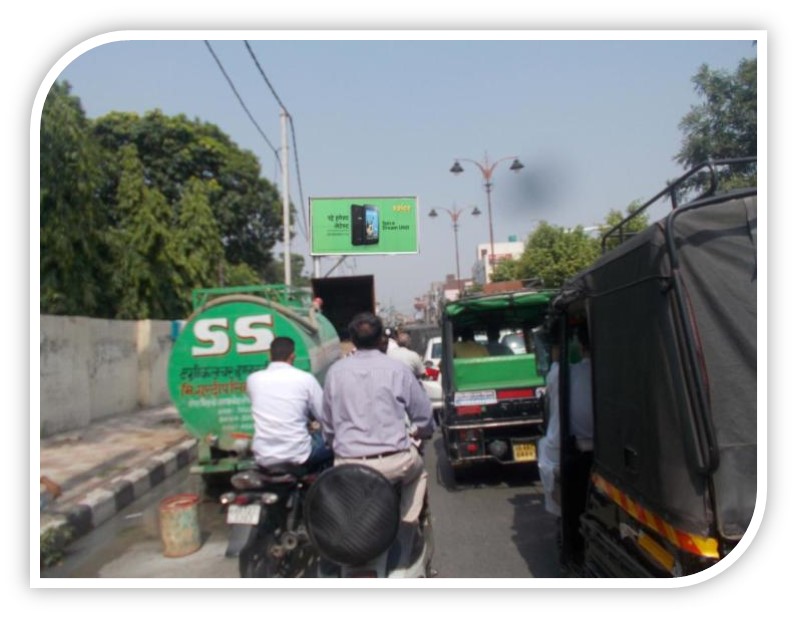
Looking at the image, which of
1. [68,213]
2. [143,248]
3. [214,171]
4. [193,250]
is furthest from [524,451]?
[214,171]

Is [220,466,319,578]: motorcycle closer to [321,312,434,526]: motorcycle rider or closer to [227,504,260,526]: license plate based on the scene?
[227,504,260,526]: license plate

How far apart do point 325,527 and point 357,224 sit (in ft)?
59.9

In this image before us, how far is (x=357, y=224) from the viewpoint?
2120 centimetres

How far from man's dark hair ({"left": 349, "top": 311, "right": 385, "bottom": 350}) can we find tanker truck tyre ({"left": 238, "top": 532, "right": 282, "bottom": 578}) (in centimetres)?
120

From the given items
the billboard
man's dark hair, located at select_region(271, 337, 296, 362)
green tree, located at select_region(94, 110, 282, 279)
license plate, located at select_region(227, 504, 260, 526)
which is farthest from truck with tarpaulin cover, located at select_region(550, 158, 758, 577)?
the billboard

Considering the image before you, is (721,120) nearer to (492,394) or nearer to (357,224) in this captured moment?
(492,394)

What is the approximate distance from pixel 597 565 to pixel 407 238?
1773 cm

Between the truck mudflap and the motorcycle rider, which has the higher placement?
the motorcycle rider

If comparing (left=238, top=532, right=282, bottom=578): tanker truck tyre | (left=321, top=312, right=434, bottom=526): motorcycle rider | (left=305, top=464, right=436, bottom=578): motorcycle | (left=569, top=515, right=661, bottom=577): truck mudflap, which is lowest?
(left=238, top=532, right=282, bottom=578): tanker truck tyre

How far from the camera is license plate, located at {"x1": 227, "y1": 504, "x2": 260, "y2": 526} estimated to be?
3.84 meters

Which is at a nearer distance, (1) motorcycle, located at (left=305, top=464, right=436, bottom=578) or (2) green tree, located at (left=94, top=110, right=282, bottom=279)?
(1) motorcycle, located at (left=305, top=464, right=436, bottom=578)

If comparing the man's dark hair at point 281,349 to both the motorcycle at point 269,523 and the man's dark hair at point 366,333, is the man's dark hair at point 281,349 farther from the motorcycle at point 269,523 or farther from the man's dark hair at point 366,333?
the man's dark hair at point 366,333
